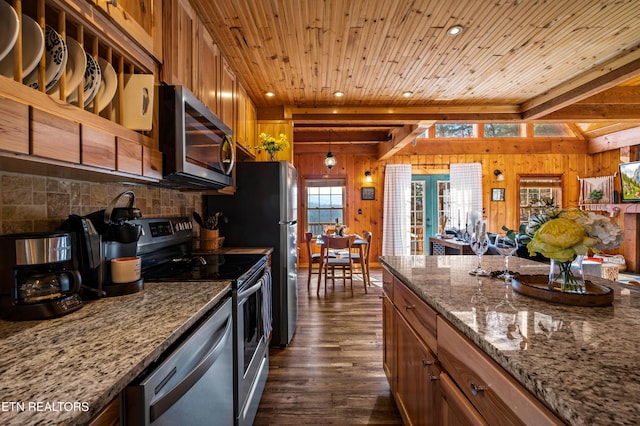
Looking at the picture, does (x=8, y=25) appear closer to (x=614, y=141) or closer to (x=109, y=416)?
(x=109, y=416)

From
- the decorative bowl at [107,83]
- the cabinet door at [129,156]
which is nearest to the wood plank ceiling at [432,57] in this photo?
the decorative bowl at [107,83]

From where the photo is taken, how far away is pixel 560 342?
756mm

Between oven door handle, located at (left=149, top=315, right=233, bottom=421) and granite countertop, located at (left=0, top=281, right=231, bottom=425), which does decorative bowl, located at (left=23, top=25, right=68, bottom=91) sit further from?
oven door handle, located at (left=149, top=315, right=233, bottom=421)

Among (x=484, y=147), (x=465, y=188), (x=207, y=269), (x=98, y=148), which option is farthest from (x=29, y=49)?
(x=484, y=147)

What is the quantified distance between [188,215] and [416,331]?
6.28 ft

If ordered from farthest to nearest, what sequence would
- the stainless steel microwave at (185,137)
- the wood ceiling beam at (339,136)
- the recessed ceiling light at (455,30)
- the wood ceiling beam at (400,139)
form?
1. the wood ceiling beam at (339,136)
2. the wood ceiling beam at (400,139)
3. the recessed ceiling light at (455,30)
4. the stainless steel microwave at (185,137)

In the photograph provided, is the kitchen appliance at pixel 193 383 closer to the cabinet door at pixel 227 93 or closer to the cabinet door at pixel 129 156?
the cabinet door at pixel 129 156

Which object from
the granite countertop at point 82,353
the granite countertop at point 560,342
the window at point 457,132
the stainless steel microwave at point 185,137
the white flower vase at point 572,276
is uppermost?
the window at point 457,132

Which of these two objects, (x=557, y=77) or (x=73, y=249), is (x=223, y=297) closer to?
(x=73, y=249)

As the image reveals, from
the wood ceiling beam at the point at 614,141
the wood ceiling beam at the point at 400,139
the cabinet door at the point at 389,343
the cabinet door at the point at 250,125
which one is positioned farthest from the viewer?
the wood ceiling beam at the point at 614,141

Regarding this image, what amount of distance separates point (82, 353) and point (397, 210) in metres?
6.03

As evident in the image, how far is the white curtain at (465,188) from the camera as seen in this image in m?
6.32

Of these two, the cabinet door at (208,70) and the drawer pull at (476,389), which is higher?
the cabinet door at (208,70)

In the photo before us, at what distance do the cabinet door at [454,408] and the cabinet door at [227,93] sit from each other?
212 cm
